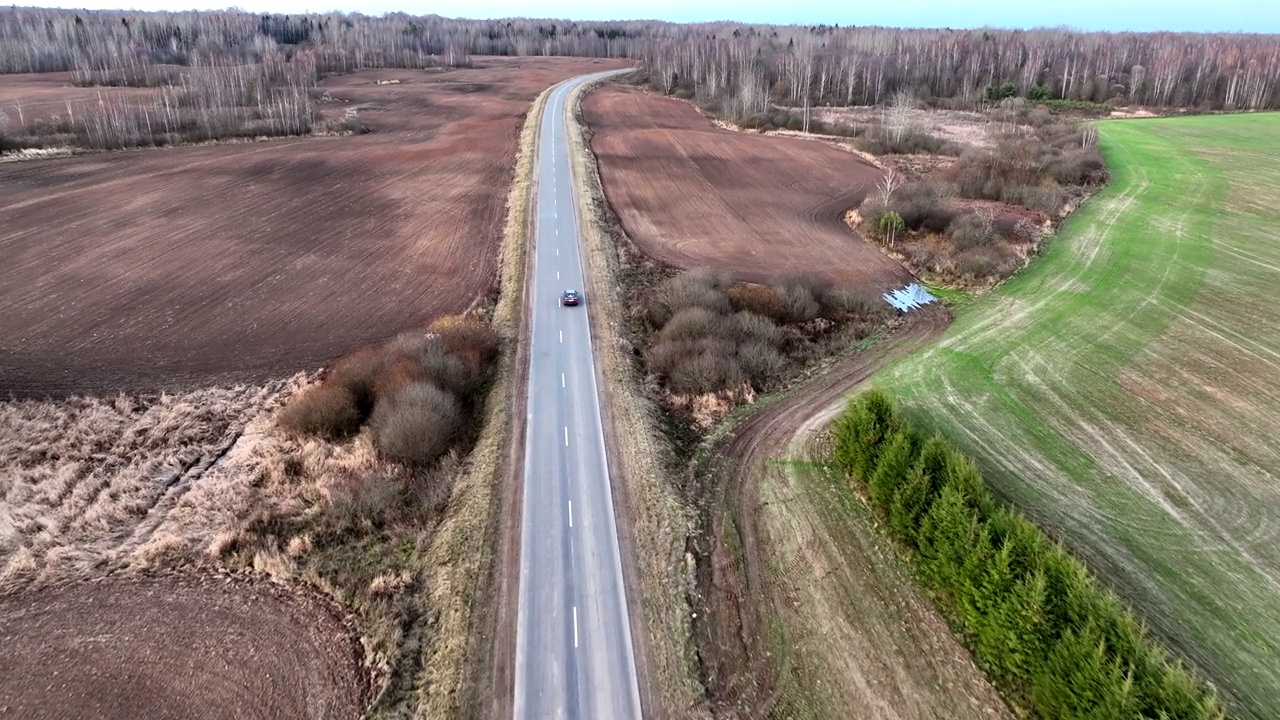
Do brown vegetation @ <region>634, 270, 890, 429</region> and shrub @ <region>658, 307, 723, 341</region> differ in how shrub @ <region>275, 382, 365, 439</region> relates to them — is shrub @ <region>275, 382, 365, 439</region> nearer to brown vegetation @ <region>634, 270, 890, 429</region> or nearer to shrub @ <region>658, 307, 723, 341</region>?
brown vegetation @ <region>634, 270, 890, 429</region>

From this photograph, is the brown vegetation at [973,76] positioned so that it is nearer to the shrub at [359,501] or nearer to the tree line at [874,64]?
the tree line at [874,64]

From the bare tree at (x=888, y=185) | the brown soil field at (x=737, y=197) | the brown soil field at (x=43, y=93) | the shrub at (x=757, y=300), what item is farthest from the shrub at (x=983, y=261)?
the brown soil field at (x=43, y=93)

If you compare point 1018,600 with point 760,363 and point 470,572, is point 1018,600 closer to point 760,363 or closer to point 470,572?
point 470,572

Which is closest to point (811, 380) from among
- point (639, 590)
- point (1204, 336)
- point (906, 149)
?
point (639, 590)

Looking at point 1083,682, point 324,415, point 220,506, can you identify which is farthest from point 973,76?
point 220,506

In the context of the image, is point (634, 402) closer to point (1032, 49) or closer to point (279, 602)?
point (279, 602)

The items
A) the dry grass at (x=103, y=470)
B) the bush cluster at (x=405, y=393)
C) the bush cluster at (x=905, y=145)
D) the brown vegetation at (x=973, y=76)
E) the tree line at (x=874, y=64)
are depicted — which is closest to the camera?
the dry grass at (x=103, y=470)
